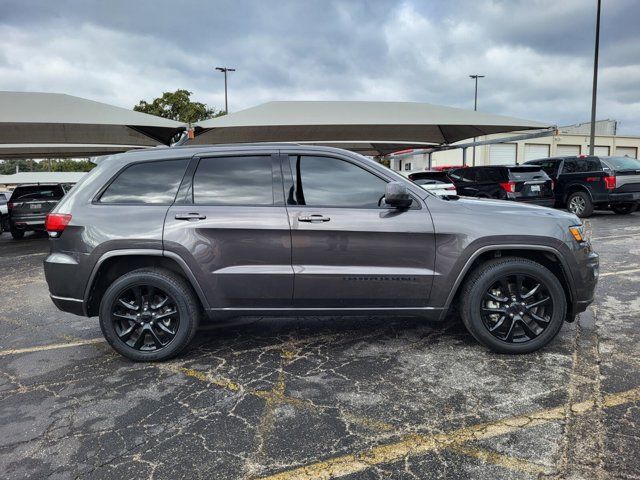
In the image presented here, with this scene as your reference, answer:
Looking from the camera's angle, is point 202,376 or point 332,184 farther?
point 332,184

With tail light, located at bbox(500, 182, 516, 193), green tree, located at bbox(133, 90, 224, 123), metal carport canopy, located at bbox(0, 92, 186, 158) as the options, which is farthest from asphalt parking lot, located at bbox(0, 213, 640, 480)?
green tree, located at bbox(133, 90, 224, 123)

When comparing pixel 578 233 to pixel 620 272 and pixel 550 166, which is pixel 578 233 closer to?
pixel 620 272

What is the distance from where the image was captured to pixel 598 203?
13.3 meters

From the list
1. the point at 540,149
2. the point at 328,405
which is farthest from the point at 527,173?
the point at 540,149

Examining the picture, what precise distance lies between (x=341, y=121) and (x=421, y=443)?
10.2 metres

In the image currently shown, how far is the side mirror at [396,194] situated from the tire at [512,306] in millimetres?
851

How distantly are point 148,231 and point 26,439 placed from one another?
63.1 inches

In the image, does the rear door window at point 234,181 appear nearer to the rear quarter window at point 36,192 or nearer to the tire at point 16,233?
the rear quarter window at point 36,192

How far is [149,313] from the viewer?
3.82m

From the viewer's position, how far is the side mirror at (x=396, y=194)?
356cm

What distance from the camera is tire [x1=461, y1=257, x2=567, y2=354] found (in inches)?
147

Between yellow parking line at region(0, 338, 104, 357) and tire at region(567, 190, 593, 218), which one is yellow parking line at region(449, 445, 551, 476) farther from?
tire at region(567, 190, 593, 218)

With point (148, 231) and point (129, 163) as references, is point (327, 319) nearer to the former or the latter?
point (148, 231)

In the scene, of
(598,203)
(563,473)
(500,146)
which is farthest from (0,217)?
(500,146)
